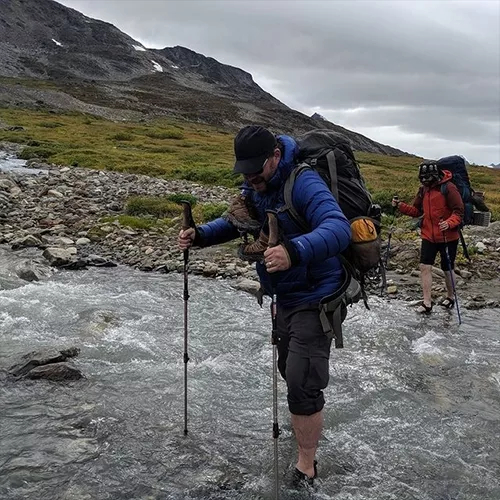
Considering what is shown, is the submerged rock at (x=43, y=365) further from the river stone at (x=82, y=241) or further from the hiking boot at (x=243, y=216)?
the river stone at (x=82, y=241)

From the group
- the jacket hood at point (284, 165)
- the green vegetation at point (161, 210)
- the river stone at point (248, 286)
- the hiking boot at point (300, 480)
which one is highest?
the jacket hood at point (284, 165)

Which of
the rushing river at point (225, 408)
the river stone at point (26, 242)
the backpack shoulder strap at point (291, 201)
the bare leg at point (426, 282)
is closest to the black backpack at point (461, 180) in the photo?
the bare leg at point (426, 282)

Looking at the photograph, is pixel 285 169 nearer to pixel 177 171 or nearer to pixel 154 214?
pixel 154 214

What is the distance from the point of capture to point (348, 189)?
583cm

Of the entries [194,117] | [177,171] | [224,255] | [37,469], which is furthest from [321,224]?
[194,117]

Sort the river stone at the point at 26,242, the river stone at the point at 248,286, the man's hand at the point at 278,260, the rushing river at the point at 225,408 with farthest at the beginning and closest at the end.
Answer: the river stone at the point at 26,242 < the river stone at the point at 248,286 < the rushing river at the point at 225,408 < the man's hand at the point at 278,260

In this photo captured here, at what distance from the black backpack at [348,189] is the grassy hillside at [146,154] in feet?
74.5

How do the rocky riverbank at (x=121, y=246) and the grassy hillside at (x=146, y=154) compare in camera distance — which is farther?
the grassy hillside at (x=146, y=154)

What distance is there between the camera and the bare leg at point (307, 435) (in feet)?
18.6

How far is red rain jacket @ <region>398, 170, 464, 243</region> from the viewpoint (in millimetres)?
11797

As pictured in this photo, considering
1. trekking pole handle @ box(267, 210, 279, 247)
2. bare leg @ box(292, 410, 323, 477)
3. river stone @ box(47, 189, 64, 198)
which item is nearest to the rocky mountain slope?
river stone @ box(47, 189, 64, 198)

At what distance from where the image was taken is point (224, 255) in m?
17.5

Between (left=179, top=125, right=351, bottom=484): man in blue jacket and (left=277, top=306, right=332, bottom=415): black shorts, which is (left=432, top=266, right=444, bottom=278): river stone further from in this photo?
(left=277, top=306, right=332, bottom=415): black shorts

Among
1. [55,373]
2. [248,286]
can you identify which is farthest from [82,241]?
[55,373]
